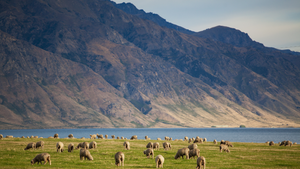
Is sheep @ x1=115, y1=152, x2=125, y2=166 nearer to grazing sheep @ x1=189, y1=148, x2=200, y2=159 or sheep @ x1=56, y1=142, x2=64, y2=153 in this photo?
grazing sheep @ x1=189, y1=148, x2=200, y2=159

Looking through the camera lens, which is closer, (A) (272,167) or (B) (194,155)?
(A) (272,167)

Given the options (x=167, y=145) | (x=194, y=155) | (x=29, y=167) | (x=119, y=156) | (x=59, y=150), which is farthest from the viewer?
(x=167, y=145)

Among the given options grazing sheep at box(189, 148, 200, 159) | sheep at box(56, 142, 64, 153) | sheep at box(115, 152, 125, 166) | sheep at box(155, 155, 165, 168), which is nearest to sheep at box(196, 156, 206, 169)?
sheep at box(155, 155, 165, 168)

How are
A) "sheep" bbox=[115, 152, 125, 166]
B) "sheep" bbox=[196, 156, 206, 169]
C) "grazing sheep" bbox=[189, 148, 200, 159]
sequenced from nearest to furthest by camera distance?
"sheep" bbox=[196, 156, 206, 169] < "sheep" bbox=[115, 152, 125, 166] < "grazing sheep" bbox=[189, 148, 200, 159]

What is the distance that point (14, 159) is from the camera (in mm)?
36406

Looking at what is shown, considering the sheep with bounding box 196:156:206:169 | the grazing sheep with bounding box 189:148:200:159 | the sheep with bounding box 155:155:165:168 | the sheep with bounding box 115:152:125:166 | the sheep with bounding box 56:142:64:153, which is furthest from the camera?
the sheep with bounding box 56:142:64:153

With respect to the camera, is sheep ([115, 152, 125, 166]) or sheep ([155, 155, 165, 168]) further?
sheep ([115, 152, 125, 166])

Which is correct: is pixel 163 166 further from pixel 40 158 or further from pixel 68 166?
pixel 40 158

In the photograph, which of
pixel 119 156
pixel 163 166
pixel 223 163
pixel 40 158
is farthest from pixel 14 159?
pixel 223 163

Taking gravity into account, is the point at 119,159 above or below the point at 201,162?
above

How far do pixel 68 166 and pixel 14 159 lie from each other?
8.29m

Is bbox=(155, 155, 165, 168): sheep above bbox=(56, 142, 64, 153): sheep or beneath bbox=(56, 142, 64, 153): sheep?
beneath

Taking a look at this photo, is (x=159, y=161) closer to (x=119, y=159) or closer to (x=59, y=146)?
(x=119, y=159)

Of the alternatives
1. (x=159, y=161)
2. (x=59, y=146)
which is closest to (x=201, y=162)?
(x=159, y=161)
